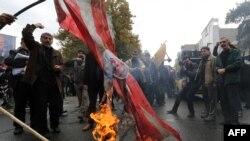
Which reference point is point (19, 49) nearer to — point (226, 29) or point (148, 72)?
point (148, 72)

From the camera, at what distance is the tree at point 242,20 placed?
4976cm

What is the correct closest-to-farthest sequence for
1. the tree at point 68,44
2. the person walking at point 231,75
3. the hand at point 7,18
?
1. the hand at point 7,18
2. the person walking at point 231,75
3. the tree at point 68,44

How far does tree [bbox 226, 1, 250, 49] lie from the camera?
49756 millimetres

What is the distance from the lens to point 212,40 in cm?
6531

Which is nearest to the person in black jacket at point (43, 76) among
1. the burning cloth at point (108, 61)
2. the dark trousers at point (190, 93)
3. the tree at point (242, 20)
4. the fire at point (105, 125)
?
the burning cloth at point (108, 61)

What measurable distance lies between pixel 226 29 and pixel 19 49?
69.6 m

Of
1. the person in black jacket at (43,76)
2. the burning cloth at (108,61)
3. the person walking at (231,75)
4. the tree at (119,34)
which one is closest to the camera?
the burning cloth at (108,61)

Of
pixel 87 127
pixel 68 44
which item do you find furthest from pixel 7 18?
pixel 68 44

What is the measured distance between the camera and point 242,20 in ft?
177

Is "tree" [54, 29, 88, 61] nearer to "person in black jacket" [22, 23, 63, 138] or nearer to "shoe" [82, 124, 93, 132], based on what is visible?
"shoe" [82, 124, 93, 132]

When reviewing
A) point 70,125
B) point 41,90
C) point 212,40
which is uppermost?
point 212,40

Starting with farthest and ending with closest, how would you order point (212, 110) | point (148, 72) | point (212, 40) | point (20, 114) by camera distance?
point (212, 40)
point (148, 72)
point (212, 110)
point (20, 114)

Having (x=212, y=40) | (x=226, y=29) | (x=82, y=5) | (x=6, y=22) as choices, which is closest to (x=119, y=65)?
(x=82, y=5)

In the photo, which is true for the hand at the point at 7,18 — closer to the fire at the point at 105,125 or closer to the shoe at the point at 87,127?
the fire at the point at 105,125
